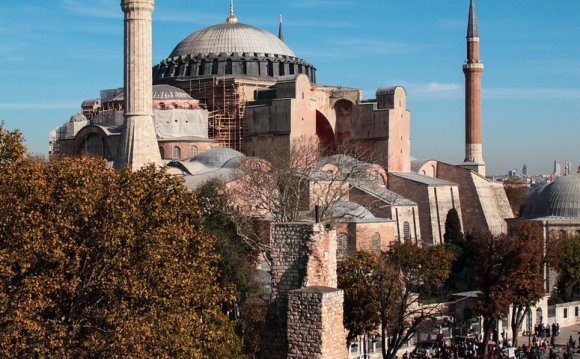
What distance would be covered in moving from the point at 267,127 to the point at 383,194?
561 centimetres

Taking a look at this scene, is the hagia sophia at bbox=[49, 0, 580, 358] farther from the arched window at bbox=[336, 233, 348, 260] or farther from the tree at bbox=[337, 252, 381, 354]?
the tree at bbox=[337, 252, 381, 354]

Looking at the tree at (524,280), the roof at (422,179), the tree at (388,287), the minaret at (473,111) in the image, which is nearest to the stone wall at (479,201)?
the roof at (422,179)

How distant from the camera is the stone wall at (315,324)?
10.1 meters

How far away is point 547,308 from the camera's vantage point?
22969 mm

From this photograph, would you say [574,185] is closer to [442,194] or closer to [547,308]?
[442,194]

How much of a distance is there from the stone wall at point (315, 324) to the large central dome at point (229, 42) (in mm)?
27213

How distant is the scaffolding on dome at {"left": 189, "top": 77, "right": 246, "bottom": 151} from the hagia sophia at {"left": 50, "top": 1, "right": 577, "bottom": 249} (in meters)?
0.04

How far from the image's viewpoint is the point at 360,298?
16.0 meters

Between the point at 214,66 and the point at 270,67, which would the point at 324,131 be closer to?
the point at 270,67

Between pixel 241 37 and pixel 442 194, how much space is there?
11350 mm

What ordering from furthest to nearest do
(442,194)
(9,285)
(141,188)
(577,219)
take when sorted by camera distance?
1. (442,194)
2. (577,219)
3. (141,188)
4. (9,285)

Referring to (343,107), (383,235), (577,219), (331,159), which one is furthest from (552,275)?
(343,107)

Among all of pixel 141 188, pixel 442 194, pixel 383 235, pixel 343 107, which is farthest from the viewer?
pixel 343 107

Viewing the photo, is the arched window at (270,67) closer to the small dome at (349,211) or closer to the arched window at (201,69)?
the arched window at (201,69)
